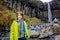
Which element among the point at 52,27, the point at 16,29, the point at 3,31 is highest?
the point at 16,29

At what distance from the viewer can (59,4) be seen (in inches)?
802

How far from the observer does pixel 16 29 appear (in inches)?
158

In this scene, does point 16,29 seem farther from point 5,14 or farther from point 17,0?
point 17,0

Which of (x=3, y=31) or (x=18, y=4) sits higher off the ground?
(x=18, y=4)

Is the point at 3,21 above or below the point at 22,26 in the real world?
below

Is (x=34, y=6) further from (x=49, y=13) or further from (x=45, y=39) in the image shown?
(x=45, y=39)

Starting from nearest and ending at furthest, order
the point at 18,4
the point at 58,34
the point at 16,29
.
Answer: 1. the point at 16,29
2. the point at 58,34
3. the point at 18,4

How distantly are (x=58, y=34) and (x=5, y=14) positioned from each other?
552 cm

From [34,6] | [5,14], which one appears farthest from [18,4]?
[5,14]

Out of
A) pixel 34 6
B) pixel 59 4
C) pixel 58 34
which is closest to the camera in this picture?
pixel 58 34

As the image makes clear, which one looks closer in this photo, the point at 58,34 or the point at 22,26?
the point at 22,26

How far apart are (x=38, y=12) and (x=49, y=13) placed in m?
1.56

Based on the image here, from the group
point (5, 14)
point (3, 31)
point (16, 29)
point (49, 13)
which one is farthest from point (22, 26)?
point (49, 13)

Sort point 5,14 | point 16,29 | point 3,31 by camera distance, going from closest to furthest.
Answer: point 16,29 → point 3,31 → point 5,14
